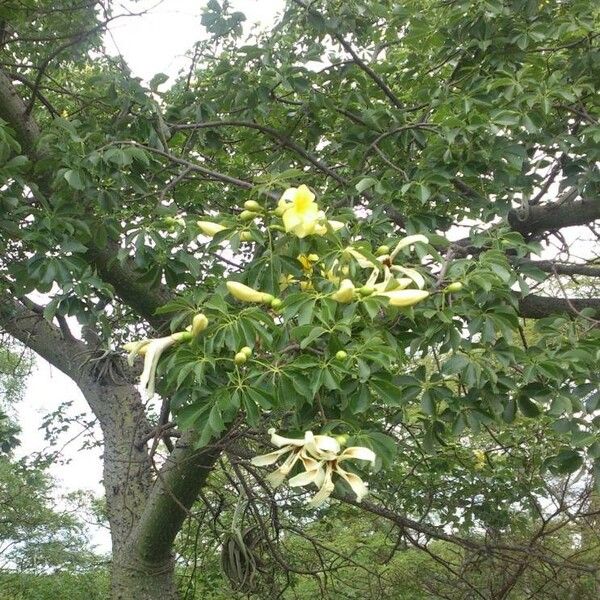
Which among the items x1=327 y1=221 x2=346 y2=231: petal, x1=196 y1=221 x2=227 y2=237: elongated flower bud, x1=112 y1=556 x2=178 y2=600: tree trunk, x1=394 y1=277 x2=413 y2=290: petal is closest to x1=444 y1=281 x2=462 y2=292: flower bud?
x1=394 y1=277 x2=413 y2=290: petal

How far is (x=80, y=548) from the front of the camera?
5766mm

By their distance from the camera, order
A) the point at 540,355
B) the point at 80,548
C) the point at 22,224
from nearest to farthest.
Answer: the point at 540,355 → the point at 22,224 → the point at 80,548

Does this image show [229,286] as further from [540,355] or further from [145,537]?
[145,537]

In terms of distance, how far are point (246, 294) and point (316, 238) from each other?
186 mm

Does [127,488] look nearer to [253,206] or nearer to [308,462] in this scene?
[253,206]

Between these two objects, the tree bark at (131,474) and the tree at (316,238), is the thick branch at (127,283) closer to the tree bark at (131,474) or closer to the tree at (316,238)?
the tree at (316,238)

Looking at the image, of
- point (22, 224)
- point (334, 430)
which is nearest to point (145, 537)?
point (22, 224)

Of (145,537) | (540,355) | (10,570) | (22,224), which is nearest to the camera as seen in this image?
(540,355)

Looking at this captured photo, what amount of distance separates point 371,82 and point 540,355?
6.31 ft

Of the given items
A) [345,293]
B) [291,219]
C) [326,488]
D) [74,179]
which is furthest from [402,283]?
[74,179]

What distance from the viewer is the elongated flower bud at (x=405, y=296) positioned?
1.50 meters

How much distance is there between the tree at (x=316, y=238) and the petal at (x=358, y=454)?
0.12 ft

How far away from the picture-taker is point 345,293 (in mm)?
1464

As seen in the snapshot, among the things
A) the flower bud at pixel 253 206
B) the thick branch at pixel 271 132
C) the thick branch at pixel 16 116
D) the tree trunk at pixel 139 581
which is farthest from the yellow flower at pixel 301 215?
the tree trunk at pixel 139 581
